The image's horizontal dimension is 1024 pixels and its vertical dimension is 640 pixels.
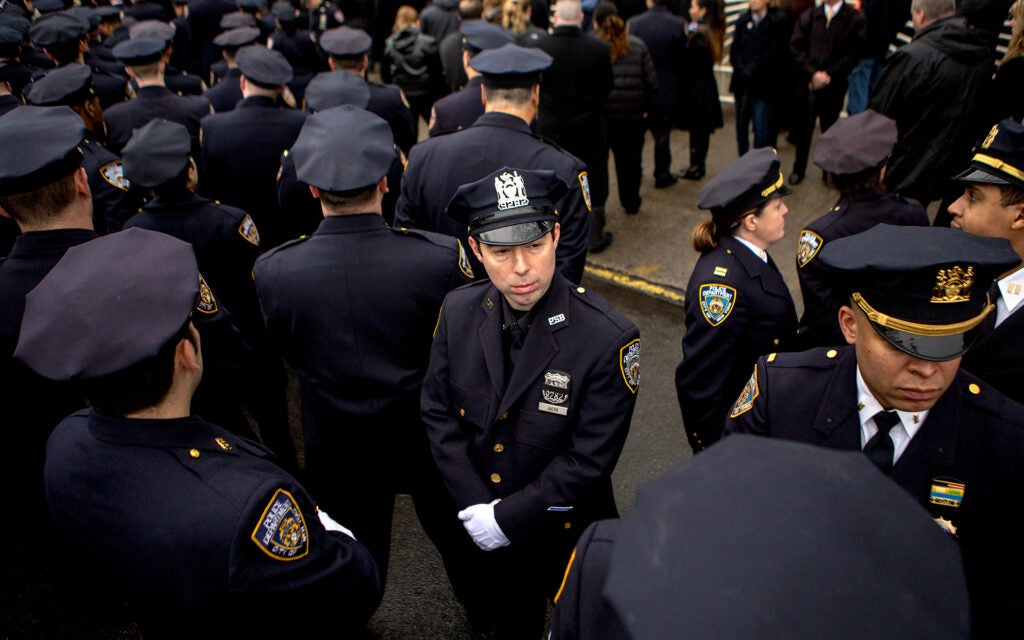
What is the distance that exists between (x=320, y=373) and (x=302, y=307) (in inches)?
11.5

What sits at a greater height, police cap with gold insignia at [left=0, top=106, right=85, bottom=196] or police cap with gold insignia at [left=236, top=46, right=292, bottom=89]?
police cap with gold insignia at [left=0, top=106, right=85, bottom=196]

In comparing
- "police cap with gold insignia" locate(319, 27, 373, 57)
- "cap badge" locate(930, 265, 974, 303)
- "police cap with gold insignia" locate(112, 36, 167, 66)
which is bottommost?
"police cap with gold insignia" locate(319, 27, 373, 57)

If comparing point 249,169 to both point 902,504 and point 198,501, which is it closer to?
point 198,501

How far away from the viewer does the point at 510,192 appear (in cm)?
222

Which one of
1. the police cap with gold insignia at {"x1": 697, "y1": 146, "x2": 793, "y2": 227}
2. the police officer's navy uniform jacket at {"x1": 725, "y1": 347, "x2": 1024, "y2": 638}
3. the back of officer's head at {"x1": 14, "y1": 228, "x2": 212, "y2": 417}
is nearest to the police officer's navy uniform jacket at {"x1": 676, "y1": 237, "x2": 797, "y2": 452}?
the police cap with gold insignia at {"x1": 697, "y1": 146, "x2": 793, "y2": 227}

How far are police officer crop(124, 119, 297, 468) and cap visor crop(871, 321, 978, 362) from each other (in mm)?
2429

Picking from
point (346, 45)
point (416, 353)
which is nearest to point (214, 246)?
point (416, 353)

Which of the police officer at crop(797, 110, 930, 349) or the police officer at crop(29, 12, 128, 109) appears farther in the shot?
the police officer at crop(29, 12, 128, 109)

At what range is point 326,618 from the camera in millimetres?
1823

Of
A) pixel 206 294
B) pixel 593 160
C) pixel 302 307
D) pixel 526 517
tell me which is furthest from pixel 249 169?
pixel 526 517

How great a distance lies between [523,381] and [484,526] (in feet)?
1.69

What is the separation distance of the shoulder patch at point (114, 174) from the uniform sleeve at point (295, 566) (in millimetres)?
2926

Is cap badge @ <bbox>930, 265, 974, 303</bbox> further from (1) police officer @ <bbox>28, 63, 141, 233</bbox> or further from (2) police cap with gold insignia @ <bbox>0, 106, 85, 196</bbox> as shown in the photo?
(1) police officer @ <bbox>28, 63, 141, 233</bbox>

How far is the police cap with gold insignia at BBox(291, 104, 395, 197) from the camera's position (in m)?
2.50
